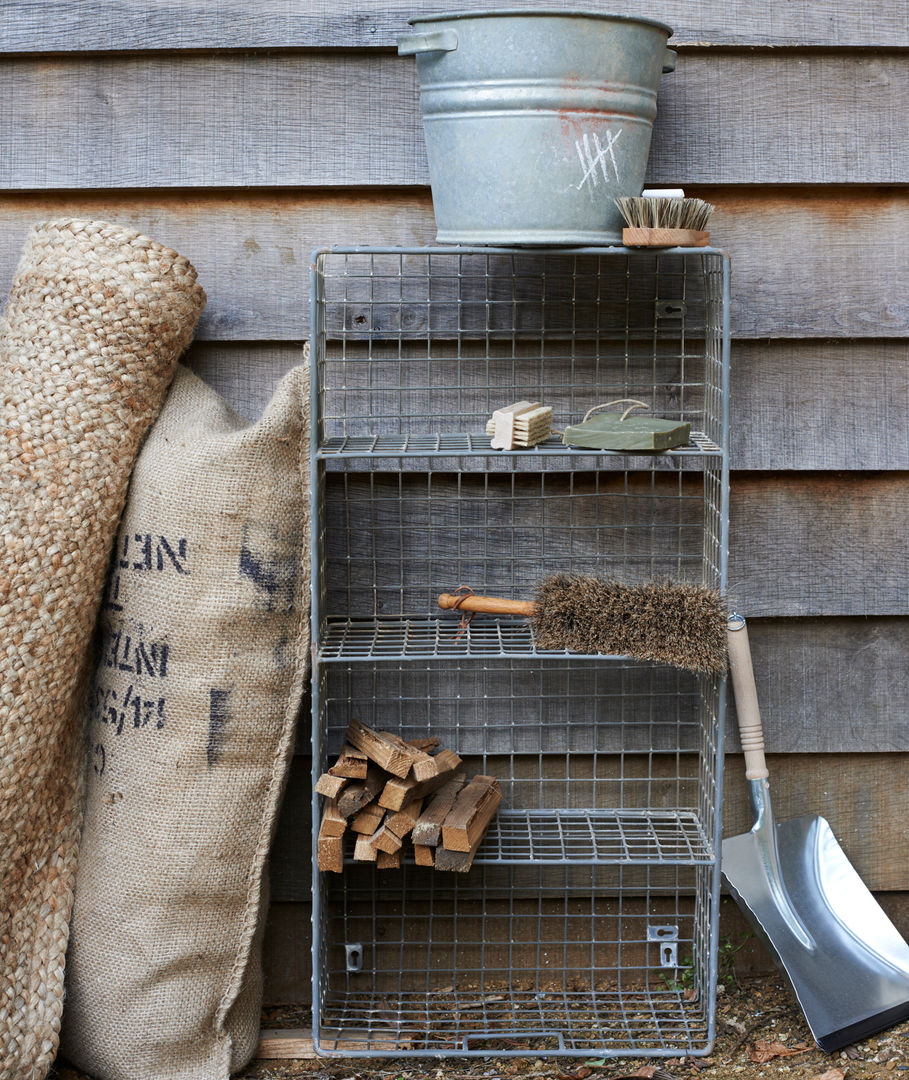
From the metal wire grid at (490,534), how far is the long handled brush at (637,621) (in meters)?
0.21

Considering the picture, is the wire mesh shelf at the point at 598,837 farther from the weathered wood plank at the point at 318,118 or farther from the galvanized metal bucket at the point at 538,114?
the weathered wood plank at the point at 318,118

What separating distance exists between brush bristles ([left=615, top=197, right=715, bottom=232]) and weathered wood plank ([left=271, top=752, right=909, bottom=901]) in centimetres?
106

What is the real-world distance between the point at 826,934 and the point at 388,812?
3.03 feet

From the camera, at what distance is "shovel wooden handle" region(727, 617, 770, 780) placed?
1.97 m

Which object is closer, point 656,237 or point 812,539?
point 656,237

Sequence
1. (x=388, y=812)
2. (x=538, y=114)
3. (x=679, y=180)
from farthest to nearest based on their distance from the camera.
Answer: (x=679, y=180)
(x=388, y=812)
(x=538, y=114)

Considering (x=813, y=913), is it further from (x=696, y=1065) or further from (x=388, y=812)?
(x=388, y=812)

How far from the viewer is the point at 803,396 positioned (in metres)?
2.06

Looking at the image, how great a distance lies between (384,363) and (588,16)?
2.39ft

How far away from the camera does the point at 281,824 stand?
84.0 inches

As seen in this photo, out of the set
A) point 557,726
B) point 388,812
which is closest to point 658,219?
point 557,726

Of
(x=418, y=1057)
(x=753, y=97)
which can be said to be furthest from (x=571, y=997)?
(x=753, y=97)

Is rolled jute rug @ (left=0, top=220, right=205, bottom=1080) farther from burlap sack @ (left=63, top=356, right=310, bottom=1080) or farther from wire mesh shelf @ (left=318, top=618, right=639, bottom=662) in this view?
wire mesh shelf @ (left=318, top=618, right=639, bottom=662)

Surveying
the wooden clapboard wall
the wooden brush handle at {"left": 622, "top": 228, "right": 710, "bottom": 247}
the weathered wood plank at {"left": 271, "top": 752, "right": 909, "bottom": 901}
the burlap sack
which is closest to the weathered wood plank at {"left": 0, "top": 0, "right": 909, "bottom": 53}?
the wooden clapboard wall
